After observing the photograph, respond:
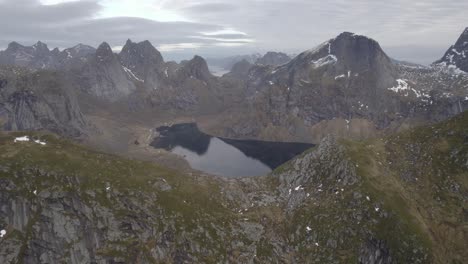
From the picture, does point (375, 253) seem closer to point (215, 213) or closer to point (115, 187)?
point (215, 213)

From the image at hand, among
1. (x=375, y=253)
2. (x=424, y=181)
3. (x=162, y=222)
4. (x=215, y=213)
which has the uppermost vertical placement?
(x=424, y=181)

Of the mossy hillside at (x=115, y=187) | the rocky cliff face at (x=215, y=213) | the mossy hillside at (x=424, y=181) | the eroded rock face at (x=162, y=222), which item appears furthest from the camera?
the mossy hillside at (x=115, y=187)

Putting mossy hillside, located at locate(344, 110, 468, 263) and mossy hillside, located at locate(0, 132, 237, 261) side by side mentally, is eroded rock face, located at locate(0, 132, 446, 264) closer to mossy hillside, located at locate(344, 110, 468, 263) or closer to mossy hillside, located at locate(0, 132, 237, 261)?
mossy hillside, located at locate(0, 132, 237, 261)

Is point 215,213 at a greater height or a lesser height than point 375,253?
greater

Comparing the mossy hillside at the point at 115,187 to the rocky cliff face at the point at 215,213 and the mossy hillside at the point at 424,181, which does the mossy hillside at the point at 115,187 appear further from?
the mossy hillside at the point at 424,181

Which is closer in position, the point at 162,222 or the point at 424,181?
the point at 162,222

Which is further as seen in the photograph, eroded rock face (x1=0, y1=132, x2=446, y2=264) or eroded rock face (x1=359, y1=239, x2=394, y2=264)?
eroded rock face (x1=359, y1=239, x2=394, y2=264)

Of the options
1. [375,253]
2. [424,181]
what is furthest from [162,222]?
[424,181]

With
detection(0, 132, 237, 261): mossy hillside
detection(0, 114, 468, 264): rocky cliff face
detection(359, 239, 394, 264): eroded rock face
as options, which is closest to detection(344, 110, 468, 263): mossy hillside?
detection(0, 114, 468, 264): rocky cliff face

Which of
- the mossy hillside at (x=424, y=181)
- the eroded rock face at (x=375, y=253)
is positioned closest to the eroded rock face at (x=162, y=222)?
the eroded rock face at (x=375, y=253)
